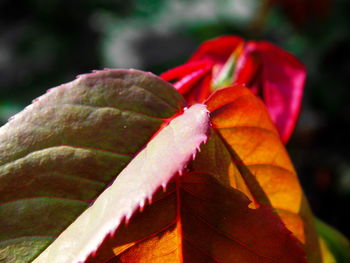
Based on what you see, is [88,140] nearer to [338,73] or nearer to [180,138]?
[180,138]

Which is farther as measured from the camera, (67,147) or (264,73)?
(264,73)

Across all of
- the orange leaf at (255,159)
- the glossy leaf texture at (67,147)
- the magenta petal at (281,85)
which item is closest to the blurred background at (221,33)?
the magenta petal at (281,85)

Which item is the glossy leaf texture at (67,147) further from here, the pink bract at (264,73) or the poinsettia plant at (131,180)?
the pink bract at (264,73)

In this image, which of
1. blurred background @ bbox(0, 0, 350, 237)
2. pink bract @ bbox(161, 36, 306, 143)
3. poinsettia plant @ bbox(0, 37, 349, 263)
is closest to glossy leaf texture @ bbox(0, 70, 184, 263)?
poinsettia plant @ bbox(0, 37, 349, 263)

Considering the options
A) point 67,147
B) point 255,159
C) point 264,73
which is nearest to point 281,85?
point 264,73

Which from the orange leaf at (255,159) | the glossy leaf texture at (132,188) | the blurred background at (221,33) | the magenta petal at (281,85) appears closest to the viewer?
the glossy leaf texture at (132,188)

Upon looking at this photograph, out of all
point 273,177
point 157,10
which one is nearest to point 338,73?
point 157,10

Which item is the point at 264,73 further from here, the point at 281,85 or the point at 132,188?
the point at 132,188
